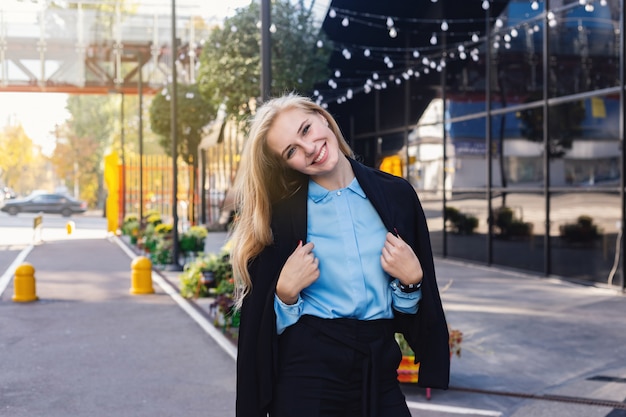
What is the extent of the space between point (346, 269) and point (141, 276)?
12.8m

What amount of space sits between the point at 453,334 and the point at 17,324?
638 centimetres

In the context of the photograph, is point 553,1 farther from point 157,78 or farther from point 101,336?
point 157,78

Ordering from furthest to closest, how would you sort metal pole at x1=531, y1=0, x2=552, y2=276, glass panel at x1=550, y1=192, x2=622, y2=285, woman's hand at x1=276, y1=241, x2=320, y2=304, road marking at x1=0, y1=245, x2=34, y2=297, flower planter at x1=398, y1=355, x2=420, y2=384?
1. metal pole at x1=531, y1=0, x2=552, y2=276
2. road marking at x1=0, y1=245, x2=34, y2=297
3. glass panel at x1=550, y1=192, x2=622, y2=285
4. flower planter at x1=398, y1=355, x2=420, y2=384
5. woman's hand at x1=276, y1=241, x2=320, y2=304

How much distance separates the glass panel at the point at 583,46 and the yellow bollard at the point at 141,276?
828 cm

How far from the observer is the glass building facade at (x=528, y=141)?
15.9 m

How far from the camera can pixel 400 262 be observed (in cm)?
296

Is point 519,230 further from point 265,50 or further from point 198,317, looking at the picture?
point 265,50

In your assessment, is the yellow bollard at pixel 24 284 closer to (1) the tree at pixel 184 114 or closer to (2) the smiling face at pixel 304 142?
(2) the smiling face at pixel 304 142

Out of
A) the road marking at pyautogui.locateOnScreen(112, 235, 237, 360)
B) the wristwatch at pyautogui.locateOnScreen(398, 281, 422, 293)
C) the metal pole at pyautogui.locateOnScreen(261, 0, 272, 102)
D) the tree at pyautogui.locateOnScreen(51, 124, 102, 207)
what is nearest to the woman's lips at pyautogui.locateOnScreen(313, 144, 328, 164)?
the wristwatch at pyautogui.locateOnScreen(398, 281, 422, 293)

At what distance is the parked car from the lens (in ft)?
193

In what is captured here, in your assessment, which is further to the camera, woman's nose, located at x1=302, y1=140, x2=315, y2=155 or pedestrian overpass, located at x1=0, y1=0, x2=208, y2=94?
pedestrian overpass, located at x1=0, y1=0, x2=208, y2=94

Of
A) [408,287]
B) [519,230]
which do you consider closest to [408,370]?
[408,287]

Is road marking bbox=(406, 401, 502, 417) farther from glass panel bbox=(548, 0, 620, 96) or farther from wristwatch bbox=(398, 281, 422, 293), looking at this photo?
glass panel bbox=(548, 0, 620, 96)

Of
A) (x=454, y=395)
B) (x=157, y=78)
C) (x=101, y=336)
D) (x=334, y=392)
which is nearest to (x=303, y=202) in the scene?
(x=334, y=392)
